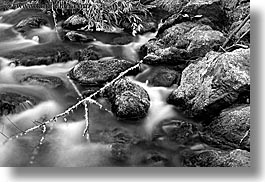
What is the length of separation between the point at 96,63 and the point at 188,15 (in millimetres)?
645

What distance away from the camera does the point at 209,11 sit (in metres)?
1.98

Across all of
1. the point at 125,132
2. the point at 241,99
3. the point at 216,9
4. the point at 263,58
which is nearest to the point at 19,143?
the point at 125,132

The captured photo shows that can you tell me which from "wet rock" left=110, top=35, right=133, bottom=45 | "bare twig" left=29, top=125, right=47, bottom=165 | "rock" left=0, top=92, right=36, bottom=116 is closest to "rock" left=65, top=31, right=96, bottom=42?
"wet rock" left=110, top=35, right=133, bottom=45

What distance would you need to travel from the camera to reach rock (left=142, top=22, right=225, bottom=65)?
1.77 meters

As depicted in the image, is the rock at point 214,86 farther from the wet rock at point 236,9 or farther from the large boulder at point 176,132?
the wet rock at point 236,9

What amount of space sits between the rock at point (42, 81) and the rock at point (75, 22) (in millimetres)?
272

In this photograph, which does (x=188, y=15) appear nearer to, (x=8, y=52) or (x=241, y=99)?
(x=241, y=99)

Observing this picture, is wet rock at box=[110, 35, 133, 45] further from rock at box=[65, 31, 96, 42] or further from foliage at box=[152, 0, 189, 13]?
foliage at box=[152, 0, 189, 13]

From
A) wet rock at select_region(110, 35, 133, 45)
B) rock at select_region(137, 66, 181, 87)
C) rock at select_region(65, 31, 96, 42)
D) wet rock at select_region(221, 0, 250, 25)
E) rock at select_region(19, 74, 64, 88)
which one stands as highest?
wet rock at select_region(221, 0, 250, 25)

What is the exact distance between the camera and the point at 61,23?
6.03ft

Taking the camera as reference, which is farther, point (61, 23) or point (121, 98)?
point (61, 23)

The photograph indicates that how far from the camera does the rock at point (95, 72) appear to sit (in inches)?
65.9

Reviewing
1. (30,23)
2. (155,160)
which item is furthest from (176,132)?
(30,23)

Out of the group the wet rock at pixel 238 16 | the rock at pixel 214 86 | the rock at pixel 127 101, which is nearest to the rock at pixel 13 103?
the rock at pixel 127 101
